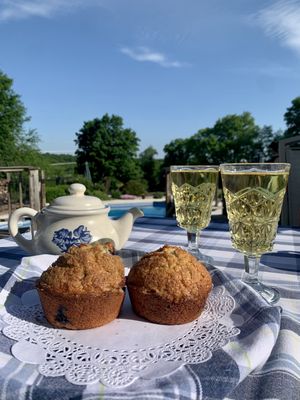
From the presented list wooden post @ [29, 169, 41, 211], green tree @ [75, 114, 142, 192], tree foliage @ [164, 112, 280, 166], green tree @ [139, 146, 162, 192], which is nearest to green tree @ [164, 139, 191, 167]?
tree foliage @ [164, 112, 280, 166]

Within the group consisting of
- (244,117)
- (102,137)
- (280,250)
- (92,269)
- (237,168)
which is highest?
(244,117)

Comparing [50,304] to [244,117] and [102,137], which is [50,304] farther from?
[244,117]

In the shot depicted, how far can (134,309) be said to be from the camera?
74cm

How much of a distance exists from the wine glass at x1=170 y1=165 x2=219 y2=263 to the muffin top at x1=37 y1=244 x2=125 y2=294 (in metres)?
0.47

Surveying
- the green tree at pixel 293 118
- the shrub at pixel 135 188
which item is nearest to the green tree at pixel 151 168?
the shrub at pixel 135 188

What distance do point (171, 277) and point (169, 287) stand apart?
21 mm

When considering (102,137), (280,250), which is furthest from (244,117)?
(280,250)

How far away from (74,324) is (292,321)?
0.41 m

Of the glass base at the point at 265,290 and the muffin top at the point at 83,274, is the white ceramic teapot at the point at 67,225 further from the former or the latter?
the glass base at the point at 265,290

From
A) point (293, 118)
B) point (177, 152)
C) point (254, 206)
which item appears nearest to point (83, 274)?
point (254, 206)

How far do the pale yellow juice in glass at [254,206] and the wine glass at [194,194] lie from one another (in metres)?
0.22

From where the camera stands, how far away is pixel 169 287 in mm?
725

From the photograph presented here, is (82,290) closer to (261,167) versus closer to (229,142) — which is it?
(261,167)

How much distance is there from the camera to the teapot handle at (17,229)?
113 cm
